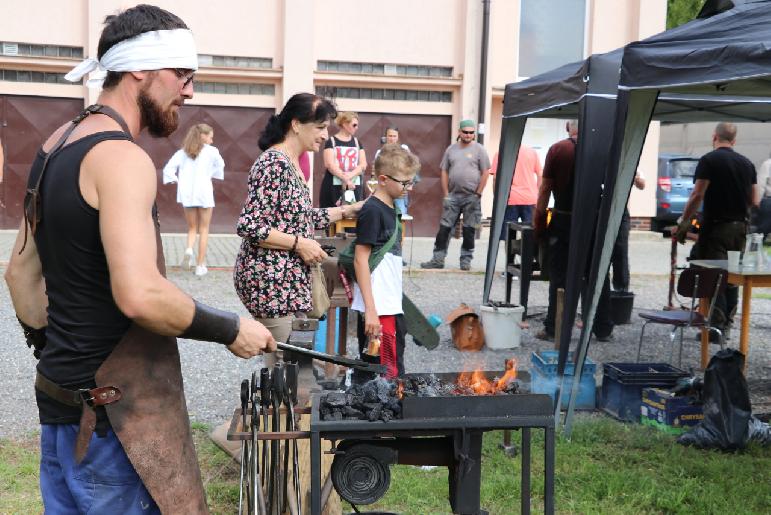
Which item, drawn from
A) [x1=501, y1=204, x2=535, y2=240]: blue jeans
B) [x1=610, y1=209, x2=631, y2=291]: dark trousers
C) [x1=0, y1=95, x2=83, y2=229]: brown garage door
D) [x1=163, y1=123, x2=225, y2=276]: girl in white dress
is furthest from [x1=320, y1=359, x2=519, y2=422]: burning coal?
[x1=0, y1=95, x2=83, y2=229]: brown garage door

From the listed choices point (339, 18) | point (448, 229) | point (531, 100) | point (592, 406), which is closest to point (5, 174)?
point (339, 18)

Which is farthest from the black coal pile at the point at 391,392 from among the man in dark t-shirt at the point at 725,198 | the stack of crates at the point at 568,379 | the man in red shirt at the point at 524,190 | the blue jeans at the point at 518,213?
the blue jeans at the point at 518,213

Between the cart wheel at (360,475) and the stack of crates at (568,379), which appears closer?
the cart wheel at (360,475)

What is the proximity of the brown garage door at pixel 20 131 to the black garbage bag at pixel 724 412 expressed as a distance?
13.5 m

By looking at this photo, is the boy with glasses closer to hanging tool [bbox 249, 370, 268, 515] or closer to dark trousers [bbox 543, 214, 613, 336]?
hanging tool [bbox 249, 370, 268, 515]

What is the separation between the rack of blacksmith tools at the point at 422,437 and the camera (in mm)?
2838

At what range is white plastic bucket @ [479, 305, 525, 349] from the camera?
7809 mm

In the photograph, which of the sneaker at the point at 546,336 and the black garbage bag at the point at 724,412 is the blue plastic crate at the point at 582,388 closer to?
the black garbage bag at the point at 724,412

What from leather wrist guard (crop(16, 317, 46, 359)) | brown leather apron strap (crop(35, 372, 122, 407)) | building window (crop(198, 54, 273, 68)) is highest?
building window (crop(198, 54, 273, 68))

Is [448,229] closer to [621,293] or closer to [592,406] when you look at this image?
→ [621,293]

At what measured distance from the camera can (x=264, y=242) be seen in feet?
13.1

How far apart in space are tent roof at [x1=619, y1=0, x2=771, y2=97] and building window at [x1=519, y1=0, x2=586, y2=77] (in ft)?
40.1

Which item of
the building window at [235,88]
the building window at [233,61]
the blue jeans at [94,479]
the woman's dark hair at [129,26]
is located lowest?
the blue jeans at [94,479]

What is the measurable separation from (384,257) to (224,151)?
1214 centimetres
